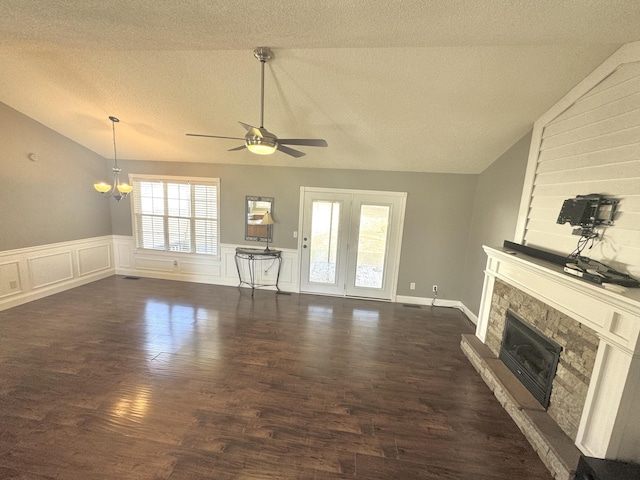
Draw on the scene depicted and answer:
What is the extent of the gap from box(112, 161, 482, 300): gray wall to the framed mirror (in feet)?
0.36

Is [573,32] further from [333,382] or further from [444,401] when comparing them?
[333,382]

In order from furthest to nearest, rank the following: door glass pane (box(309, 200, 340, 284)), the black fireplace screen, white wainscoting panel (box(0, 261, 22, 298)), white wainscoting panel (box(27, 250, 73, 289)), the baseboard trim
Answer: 1. door glass pane (box(309, 200, 340, 284))
2. the baseboard trim
3. white wainscoting panel (box(27, 250, 73, 289))
4. white wainscoting panel (box(0, 261, 22, 298))
5. the black fireplace screen

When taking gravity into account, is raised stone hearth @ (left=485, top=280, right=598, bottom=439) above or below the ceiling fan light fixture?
below

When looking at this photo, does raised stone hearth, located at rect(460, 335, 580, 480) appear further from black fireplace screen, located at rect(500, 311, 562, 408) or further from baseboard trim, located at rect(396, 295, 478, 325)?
baseboard trim, located at rect(396, 295, 478, 325)

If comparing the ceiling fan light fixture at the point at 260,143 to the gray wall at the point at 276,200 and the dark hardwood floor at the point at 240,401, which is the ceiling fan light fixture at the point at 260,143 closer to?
the dark hardwood floor at the point at 240,401

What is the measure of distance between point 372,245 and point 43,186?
5.73m

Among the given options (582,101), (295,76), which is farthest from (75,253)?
(582,101)

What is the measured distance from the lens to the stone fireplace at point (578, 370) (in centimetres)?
165

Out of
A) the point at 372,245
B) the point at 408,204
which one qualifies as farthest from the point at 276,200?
the point at 408,204

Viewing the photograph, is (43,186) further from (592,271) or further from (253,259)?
(592,271)

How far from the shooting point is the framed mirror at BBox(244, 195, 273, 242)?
5152 mm

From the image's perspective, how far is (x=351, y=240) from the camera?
4.98 meters

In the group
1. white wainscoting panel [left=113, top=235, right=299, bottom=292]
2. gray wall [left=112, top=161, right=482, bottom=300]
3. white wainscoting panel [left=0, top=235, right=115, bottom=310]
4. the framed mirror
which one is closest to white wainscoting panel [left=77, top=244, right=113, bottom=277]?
white wainscoting panel [left=0, top=235, right=115, bottom=310]

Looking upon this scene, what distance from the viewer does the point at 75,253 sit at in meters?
4.93
